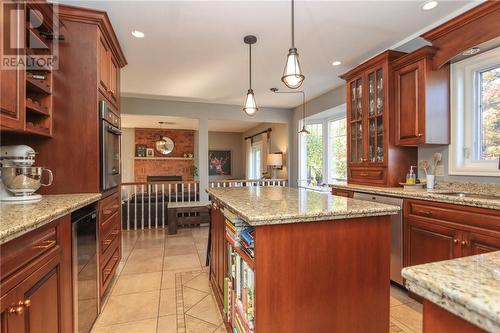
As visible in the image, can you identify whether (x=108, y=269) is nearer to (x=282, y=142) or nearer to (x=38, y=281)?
(x=38, y=281)

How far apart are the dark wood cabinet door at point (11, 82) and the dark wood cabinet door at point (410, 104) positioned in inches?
128

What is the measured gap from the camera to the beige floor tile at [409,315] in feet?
6.22

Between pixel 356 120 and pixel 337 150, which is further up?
pixel 356 120

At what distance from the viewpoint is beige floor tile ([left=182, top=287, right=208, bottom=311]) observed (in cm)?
222

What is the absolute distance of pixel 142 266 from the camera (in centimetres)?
307

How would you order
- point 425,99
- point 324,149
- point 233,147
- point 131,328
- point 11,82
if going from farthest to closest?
point 233,147, point 324,149, point 425,99, point 131,328, point 11,82

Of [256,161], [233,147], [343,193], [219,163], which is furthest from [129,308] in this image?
[233,147]

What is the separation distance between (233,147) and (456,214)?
8.48m

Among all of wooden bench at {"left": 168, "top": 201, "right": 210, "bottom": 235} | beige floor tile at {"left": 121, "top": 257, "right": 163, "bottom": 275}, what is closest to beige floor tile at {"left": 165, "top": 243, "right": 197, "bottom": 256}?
beige floor tile at {"left": 121, "top": 257, "right": 163, "bottom": 275}

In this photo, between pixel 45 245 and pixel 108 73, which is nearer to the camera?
pixel 45 245

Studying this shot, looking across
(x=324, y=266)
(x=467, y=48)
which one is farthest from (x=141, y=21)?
(x=467, y=48)

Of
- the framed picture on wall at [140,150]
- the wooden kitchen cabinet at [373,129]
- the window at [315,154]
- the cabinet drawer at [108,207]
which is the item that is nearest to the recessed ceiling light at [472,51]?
the wooden kitchen cabinet at [373,129]

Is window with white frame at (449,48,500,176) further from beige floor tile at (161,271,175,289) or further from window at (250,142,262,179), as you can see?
window at (250,142,262,179)

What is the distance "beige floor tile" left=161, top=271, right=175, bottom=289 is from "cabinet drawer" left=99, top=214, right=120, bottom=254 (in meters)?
0.66
